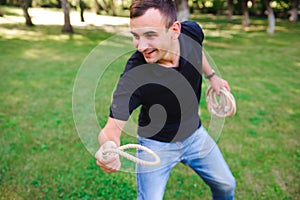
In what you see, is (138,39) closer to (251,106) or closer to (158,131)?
(158,131)

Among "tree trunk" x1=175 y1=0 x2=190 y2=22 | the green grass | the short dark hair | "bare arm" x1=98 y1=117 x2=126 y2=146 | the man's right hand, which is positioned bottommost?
the green grass

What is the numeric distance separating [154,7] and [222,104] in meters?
1.06

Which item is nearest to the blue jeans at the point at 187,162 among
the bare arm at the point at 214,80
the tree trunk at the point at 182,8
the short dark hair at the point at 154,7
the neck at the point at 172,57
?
the bare arm at the point at 214,80

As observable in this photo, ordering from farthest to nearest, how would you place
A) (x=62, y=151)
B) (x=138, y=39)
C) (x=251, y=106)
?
(x=251, y=106)
(x=62, y=151)
(x=138, y=39)

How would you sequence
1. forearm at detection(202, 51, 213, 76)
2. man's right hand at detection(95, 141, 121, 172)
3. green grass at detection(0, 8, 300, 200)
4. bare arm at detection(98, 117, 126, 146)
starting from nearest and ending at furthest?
1. man's right hand at detection(95, 141, 121, 172)
2. bare arm at detection(98, 117, 126, 146)
3. forearm at detection(202, 51, 213, 76)
4. green grass at detection(0, 8, 300, 200)

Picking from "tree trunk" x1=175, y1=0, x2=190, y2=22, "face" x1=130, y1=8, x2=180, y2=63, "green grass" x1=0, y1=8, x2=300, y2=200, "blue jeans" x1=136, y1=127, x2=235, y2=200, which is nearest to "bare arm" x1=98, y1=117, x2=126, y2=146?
"blue jeans" x1=136, y1=127, x2=235, y2=200

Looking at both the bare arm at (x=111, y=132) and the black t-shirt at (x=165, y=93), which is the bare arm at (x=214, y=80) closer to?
the black t-shirt at (x=165, y=93)

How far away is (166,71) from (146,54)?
0.22 meters

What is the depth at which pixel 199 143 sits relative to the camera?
206 cm

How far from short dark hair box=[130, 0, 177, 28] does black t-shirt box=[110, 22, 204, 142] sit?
0.89 feet

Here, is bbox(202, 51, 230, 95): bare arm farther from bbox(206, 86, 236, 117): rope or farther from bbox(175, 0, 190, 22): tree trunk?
bbox(175, 0, 190, 22): tree trunk

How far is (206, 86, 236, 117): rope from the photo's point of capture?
2.23 metres

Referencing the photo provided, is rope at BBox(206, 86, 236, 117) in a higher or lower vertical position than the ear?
lower

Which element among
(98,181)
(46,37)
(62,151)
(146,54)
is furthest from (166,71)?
(46,37)
